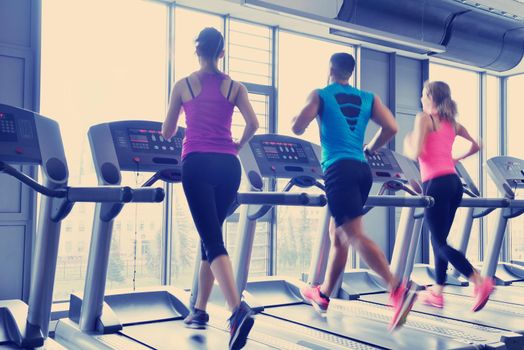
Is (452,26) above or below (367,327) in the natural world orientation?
above

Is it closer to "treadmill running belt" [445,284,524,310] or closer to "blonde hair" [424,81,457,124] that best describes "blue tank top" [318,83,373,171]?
"blonde hair" [424,81,457,124]

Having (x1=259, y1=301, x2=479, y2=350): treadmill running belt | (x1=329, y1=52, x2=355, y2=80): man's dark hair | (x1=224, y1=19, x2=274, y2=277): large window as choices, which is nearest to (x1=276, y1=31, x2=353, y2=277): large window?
(x1=224, y1=19, x2=274, y2=277): large window

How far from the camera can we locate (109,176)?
296 cm

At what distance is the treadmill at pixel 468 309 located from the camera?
3.34 metres

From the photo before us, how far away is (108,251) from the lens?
10.3 feet

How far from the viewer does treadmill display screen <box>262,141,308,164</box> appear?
373cm

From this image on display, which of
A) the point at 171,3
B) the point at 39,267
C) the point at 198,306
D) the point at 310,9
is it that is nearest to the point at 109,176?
the point at 39,267

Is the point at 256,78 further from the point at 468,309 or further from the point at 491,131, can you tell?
the point at 491,131

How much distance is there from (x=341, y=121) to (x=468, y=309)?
1.97 metres

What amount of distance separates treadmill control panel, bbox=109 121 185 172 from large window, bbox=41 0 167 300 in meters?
1.20

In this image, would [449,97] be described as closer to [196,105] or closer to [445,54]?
[196,105]

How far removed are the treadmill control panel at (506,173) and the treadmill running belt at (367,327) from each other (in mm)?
1663

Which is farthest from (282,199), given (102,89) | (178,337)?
(102,89)

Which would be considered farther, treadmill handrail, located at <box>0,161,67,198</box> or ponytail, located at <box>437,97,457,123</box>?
ponytail, located at <box>437,97,457,123</box>
